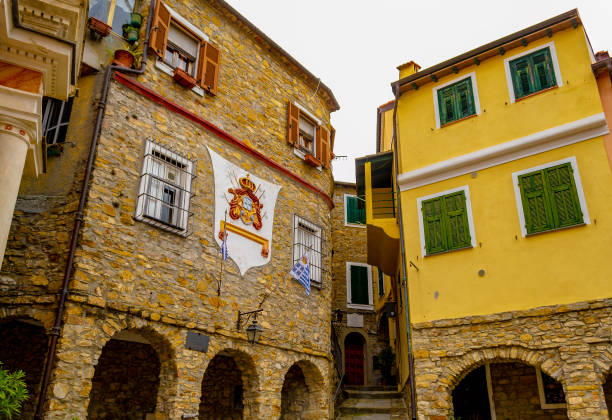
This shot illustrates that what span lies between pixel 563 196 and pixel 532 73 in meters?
3.03

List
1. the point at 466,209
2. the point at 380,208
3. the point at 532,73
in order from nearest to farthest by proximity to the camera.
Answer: the point at 466,209
the point at 532,73
the point at 380,208

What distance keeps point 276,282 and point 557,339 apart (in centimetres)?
588

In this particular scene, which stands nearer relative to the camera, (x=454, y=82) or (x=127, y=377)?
(x=127, y=377)

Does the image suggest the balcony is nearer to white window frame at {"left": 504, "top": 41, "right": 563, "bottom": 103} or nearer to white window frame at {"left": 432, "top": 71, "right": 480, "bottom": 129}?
white window frame at {"left": 432, "top": 71, "right": 480, "bottom": 129}

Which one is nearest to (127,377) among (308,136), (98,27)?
(98,27)

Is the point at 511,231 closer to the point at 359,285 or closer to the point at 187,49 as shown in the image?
the point at 187,49

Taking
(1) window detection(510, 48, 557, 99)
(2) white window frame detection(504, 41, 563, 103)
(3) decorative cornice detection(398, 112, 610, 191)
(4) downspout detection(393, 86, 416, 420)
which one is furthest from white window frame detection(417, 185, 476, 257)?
(1) window detection(510, 48, 557, 99)

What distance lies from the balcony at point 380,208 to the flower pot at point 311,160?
1163mm

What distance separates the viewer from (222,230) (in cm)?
1130

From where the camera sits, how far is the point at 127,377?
36.2 ft

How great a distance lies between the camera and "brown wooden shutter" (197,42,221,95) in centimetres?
1202

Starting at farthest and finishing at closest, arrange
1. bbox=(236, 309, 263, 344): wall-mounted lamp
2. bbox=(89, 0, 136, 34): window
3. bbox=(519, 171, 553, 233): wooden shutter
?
bbox=(89, 0, 136, 34): window
bbox=(236, 309, 263, 344): wall-mounted lamp
bbox=(519, 171, 553, 233): wooden shutter

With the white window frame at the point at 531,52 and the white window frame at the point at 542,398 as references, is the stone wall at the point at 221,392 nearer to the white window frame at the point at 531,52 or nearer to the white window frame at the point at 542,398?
the white window frame at the point at 542,398

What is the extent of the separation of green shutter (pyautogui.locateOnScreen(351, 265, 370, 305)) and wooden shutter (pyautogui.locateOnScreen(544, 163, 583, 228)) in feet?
37.1
